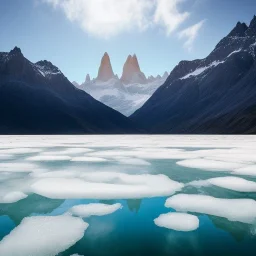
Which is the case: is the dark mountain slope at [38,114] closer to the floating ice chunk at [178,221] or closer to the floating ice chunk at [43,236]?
the floating ice chunk at [43,236]

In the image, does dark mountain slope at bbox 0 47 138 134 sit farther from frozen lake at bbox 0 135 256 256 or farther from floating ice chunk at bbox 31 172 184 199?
frozen lake at bbox 0 135 256 256

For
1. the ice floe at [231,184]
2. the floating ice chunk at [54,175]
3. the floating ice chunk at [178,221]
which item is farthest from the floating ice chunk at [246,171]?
the floating ice chunk at [54,175]

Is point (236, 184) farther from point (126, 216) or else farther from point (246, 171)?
point (126, 216)

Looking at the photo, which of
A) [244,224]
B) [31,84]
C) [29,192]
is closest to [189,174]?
[244,224]

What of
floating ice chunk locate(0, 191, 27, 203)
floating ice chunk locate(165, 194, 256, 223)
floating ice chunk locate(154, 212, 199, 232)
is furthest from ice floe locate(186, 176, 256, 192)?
floating ice chunk locate(0, 191, 27, 203)

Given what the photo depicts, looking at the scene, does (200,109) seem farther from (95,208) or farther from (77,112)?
(95,208)

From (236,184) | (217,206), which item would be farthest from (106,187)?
(236,184)
